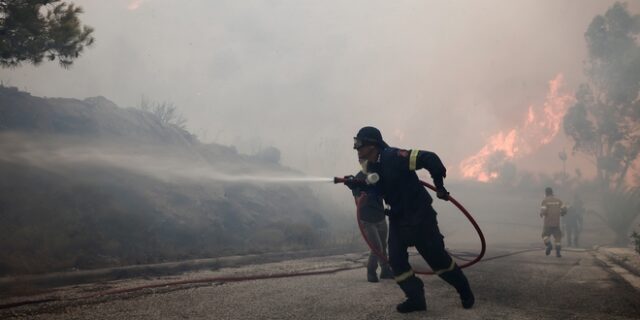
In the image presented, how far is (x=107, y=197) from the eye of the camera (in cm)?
1185

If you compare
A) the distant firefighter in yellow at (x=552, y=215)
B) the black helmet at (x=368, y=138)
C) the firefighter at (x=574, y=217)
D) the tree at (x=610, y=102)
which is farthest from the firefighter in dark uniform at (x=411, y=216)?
the tree at (x=610, y=102)

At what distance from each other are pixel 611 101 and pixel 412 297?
105 ft

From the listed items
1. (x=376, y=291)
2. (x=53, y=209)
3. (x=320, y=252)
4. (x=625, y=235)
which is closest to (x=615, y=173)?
(x=625, y=235)

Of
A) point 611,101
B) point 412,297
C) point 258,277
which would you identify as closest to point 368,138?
point 412,297

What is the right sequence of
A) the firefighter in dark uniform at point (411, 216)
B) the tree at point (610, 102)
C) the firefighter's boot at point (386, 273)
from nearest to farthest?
the firefighter in dark uniform at point (411, 216) < the firefighter's boot at point (386, 273) < the tree at point (610, 102)

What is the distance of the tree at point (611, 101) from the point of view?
27.1 metres

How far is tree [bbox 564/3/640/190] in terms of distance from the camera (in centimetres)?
2714

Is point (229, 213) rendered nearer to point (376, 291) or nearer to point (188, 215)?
point (188, 215)

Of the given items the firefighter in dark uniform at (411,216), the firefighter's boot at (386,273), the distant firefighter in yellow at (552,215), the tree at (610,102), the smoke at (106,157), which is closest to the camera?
the firefighter in dark uniform at (411,216)

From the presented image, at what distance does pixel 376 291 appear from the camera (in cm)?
505

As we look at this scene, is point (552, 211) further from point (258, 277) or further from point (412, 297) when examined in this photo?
point (412, 297)

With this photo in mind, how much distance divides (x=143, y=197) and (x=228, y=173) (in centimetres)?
1035

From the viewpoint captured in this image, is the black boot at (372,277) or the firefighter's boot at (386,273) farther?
the firefighter's boot at (386,273)

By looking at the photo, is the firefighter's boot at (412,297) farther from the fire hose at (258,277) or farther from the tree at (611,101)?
the tree at (611,101)
